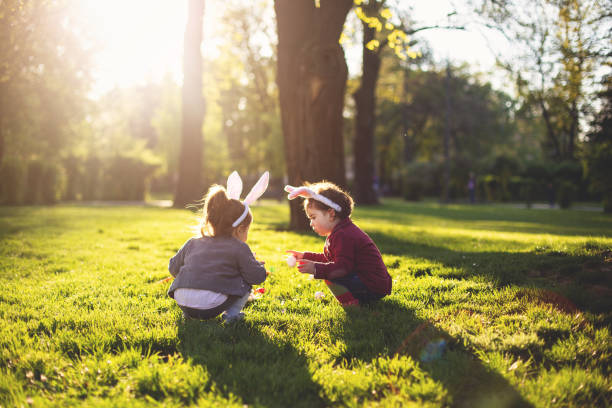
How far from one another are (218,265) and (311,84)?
231 inches

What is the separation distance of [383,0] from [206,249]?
950 cm

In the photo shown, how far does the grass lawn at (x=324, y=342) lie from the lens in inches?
101

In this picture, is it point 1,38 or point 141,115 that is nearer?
point 1,38

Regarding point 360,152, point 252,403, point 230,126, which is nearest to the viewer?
point 252,403

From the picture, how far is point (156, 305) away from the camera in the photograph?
4.27m

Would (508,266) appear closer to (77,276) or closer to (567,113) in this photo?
(77,276)

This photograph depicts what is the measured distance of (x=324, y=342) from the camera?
133 inches

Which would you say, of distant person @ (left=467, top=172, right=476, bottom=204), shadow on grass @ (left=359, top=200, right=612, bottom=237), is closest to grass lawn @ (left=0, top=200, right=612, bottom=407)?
shadow on grass @ (left=359, top=200, right=612, bottom=237)

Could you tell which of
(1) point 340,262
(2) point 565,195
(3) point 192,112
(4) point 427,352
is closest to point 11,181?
(3) point 192,112

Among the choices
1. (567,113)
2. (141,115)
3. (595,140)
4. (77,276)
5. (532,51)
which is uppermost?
(141,115)

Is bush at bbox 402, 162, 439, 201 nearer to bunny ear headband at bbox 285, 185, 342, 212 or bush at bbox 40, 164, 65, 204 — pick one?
bush at bbox 40, 164, 65, 204

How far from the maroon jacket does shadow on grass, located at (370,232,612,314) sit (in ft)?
5.20

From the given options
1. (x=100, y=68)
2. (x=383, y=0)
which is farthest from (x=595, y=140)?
(x=100, y=68)

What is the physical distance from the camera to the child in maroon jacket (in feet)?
12.9
